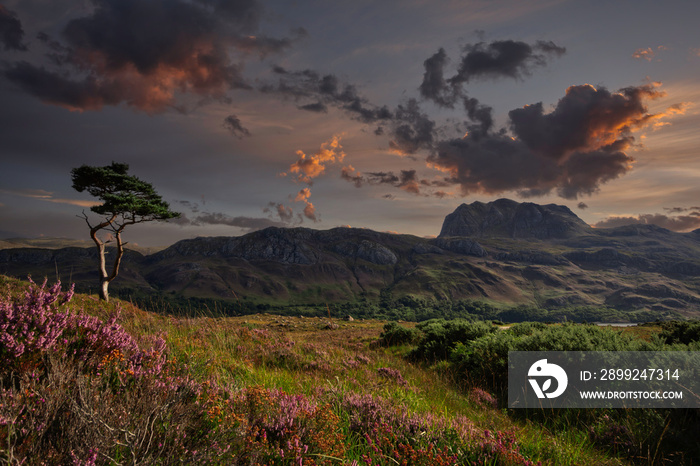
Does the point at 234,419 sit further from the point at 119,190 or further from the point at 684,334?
the point at 119,190

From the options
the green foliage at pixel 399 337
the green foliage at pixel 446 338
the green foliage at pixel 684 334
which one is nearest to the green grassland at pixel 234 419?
the green foliage at pixel 684 334

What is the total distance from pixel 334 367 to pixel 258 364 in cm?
196

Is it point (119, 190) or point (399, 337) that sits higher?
point (119, 190)

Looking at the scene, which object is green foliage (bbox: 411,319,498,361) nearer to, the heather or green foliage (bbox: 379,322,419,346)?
green foliage (bbox: 379,322,419,346)

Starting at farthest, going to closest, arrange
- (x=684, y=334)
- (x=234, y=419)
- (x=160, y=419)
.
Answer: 1. (x=684, y=334)
2. (x=234, y=419)
3. (x=160, y=419)

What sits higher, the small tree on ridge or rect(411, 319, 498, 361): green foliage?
the small tree on ridge

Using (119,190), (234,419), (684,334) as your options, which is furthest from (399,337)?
(119,190)

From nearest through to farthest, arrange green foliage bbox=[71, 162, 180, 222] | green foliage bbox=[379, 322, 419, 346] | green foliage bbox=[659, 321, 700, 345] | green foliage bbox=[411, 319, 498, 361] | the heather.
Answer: the heather
green foliage bbox=[659, 321, 700, 345]
green foliage bbox=[411, 319, 498, 361]
green foliage bbox=[379, 322, 419, 346]
green foliage bbox=[71, 162, 180, 222]

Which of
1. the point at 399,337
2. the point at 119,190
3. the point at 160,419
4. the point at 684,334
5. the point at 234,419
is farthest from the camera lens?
the point at 119,190

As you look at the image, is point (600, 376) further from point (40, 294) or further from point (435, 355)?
point (40, 294)

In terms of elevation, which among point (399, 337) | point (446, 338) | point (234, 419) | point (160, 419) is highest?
point (160, 419)

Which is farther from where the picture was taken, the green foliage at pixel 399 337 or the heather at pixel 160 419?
the green foliage at pixel 399 337

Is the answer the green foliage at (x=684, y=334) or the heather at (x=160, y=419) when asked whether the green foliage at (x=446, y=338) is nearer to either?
the green foliage at (x=684, y=334)

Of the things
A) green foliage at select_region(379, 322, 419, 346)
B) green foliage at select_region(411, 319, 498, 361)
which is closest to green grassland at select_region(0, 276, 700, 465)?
green foliage at select_region(411, 319, 498, 361)
